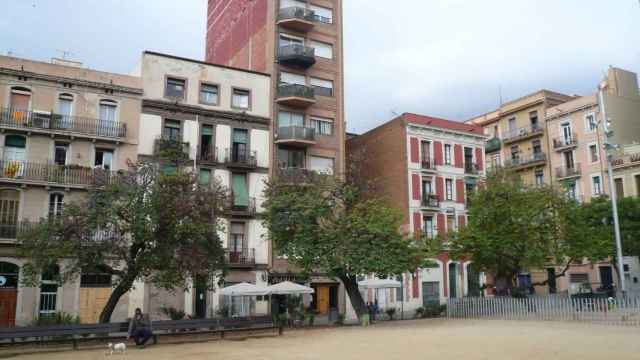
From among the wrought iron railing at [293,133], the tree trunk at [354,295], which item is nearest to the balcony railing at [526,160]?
the wrought iron railing at [293,133]

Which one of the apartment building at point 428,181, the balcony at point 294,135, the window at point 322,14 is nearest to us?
the balcony at point 294,135

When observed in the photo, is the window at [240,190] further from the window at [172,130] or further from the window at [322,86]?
the window at [322,86]

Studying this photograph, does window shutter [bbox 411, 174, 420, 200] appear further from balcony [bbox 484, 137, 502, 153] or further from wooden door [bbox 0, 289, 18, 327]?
wooden door [bbox 0, 289, 18, 327]

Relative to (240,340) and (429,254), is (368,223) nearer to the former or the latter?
(429,254)

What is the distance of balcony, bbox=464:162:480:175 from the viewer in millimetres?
51031

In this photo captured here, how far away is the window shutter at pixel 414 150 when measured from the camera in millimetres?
47906

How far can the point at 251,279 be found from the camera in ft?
127

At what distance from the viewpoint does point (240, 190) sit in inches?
1566

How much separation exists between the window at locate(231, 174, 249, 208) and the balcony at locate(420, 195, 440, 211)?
15.6 meters

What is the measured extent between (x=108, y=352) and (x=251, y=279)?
19.4 metres

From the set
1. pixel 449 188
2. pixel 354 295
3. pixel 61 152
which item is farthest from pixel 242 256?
pixel 449 188

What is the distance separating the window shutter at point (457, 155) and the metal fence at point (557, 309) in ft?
57.7

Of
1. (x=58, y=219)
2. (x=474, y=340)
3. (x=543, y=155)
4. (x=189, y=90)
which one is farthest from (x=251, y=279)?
(x=543, y=155)

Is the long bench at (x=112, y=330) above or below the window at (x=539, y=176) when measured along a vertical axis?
below
